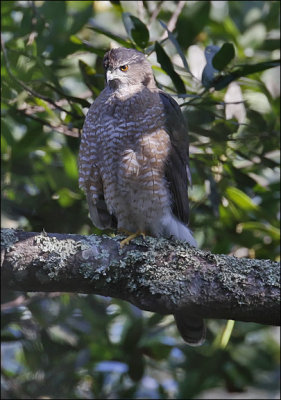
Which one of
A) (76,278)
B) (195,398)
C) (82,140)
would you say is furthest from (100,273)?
(195,398)

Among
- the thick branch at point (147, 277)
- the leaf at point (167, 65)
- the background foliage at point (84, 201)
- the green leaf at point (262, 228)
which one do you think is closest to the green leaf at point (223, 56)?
the background foliage at point (84, 201)

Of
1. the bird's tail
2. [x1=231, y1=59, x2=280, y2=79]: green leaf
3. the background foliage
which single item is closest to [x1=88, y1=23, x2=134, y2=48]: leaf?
the background foliage

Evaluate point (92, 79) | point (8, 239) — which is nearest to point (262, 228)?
point (92, 79)

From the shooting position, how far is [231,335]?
4676 mm

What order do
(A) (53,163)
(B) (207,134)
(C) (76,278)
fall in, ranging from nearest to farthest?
(C) (76,278) < (B) (207,134) < (A) (53,163)

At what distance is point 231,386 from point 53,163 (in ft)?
6.85

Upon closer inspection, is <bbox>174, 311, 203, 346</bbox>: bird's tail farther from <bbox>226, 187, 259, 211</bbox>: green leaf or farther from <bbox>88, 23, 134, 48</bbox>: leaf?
<bbox>88, 23, 134, 48</bbox>: leaf

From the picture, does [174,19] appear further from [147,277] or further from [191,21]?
[147,277]

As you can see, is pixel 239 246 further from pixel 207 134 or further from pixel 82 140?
pixel 82 140

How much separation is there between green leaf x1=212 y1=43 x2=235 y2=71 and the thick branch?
1404 millimetres

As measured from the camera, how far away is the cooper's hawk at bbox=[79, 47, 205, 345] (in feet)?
13.1

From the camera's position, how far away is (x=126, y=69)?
4293 millimetres

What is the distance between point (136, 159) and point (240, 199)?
88 cm

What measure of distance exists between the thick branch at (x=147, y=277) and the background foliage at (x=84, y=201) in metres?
0.87
